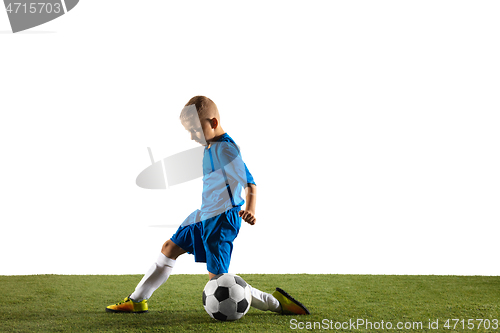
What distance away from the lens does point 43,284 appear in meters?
4.45

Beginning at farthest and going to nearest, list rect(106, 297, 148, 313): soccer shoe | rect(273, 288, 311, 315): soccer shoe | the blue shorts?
rect(106, 297, 148, 313): soccer shoe
rect(273, 288, 311, 315): soccer shoe
the blue shorts

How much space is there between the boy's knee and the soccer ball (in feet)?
1.30

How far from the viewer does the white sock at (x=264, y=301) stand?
9.38ft

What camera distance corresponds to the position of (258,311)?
3139mm

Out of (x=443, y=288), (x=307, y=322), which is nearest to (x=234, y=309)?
(x=307, y=322)

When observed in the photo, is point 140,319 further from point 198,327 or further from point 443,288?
point 443,288

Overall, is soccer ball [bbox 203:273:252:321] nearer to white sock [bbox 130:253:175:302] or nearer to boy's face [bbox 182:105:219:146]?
white sock [bbox 130:253:175:302]

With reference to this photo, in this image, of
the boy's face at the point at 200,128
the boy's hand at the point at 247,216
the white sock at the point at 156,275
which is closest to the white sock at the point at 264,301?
the boy's hand at the point at 247,216

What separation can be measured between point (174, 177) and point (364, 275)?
2682 millimetres

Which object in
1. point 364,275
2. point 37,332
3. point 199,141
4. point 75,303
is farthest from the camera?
point 364,275

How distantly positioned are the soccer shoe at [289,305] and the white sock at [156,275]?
744mm

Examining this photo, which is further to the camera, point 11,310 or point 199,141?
point 11,310

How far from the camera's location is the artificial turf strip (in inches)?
107

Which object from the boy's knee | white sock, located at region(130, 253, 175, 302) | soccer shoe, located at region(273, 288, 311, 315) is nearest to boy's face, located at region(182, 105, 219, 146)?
the boy's knee
